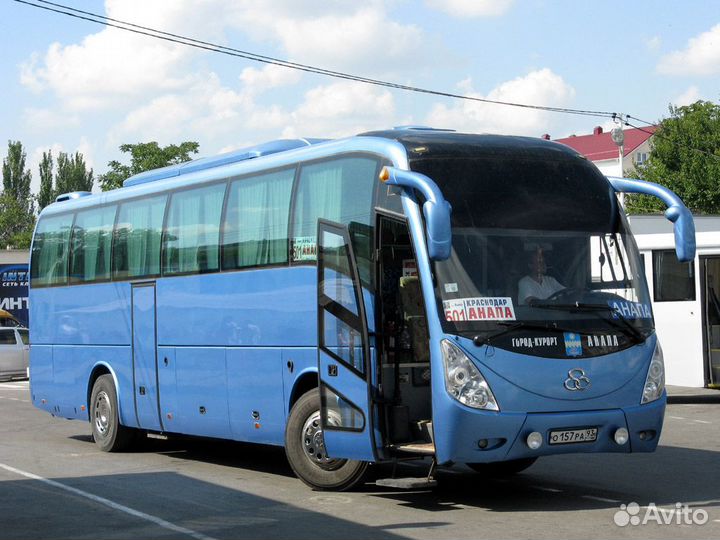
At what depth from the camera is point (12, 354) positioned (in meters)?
35.8

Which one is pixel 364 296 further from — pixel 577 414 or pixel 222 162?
pixel 222 162

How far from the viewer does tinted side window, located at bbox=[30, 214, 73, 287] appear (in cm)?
1816

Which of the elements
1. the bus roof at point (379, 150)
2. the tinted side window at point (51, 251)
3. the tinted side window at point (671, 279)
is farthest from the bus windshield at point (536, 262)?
the tinted side window at point (671, 279)

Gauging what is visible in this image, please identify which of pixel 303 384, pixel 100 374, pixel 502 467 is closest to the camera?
pixel 303 384

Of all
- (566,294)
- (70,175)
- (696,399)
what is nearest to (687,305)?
(696,399)

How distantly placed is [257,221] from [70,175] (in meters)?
97.6

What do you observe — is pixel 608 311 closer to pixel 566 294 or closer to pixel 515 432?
pixel 566 294

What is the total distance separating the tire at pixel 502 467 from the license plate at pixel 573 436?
2.50 m

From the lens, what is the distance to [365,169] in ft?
37.6

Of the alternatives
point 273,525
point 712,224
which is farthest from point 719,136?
point 273,525

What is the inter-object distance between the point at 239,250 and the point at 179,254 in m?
1.59

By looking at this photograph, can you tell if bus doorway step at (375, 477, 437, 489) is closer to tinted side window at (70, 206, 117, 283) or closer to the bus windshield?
the bus windshield

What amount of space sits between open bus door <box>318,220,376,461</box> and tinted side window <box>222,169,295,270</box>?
1.11 metres

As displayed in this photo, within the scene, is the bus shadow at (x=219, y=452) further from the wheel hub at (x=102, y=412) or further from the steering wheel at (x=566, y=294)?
the steering wheel at (x=566, y=294)
